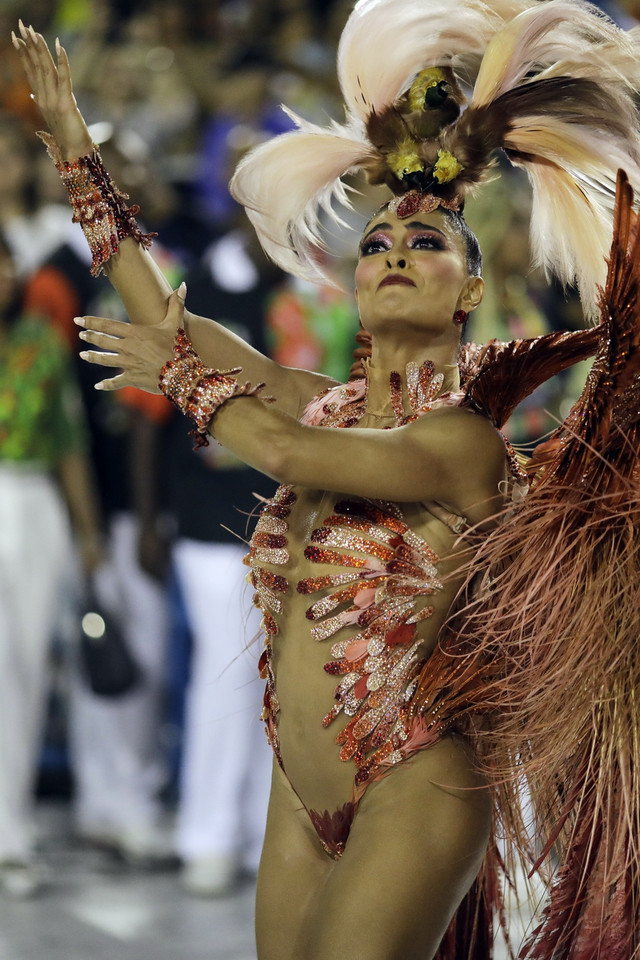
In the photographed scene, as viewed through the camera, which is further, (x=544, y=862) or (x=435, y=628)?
(x=544, y=862)

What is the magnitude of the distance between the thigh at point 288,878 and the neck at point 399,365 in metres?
0.66

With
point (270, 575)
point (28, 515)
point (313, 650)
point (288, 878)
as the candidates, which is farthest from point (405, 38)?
point (28, 515)

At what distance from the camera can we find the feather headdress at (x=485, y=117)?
215 centimetres

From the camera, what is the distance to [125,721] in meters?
4.73

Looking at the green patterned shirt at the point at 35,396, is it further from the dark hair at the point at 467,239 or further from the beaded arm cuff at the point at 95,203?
the dark hair at the point at 467,239

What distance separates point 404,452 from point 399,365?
275 mm

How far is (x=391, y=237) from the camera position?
225cm

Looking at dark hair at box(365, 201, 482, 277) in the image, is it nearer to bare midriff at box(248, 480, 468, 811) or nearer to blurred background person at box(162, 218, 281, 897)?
bare midriff at box(248, 480, 468, 811)

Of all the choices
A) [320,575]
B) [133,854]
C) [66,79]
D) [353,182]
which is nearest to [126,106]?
[353,182]

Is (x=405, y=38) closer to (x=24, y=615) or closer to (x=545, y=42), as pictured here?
(x=545, y=42)

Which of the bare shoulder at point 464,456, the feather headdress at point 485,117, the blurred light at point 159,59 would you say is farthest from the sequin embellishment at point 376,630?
the blurred light at point 159,59

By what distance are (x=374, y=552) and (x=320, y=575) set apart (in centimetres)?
10

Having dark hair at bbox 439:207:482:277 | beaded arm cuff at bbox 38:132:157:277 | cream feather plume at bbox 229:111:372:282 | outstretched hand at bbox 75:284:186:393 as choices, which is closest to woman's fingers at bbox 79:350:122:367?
outstretched hand at bbox 75:284:186:393

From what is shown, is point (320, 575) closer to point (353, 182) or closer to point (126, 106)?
point (353, 182)
